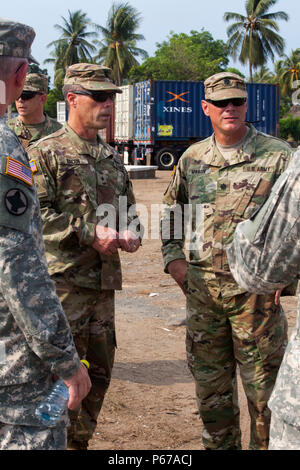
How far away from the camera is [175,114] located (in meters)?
24.8

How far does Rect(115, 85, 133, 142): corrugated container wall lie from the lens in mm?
26281

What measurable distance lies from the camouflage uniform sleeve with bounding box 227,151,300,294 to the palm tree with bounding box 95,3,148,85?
178 ft

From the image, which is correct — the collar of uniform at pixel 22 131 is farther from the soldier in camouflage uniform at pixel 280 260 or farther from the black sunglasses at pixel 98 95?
the soldier in camouflage uniform at pixel 280 260

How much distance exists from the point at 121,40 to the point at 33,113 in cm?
5234

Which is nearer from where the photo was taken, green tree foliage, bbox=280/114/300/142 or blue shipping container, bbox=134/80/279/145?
blue shipping container, bbox=134/80/279/145

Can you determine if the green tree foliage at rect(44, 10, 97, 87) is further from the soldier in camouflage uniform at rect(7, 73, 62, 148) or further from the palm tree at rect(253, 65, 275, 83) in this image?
the soldier in camouflage uniform at rect(7, 73, 62, 148)

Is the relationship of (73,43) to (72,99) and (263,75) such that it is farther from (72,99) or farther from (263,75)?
(72,99)

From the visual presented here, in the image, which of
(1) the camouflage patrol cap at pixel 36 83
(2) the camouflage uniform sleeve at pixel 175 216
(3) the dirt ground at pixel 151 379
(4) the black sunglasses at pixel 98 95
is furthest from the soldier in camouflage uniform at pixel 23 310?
(1) the camouflage patrol cap at pixel 36 83

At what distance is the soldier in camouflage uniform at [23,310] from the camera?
190 cm

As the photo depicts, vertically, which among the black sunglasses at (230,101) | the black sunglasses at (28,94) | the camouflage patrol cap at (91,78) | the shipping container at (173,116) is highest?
the shipping container at (173,116)

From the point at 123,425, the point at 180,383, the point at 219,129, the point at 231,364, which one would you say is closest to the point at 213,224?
the point at 219,129

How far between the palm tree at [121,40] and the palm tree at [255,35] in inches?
368

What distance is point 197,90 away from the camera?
24984 millimetres

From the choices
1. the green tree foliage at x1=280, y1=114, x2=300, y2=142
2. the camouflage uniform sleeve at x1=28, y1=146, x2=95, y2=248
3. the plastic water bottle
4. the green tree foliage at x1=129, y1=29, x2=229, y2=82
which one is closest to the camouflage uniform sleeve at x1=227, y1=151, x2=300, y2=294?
the plastic water bottle
